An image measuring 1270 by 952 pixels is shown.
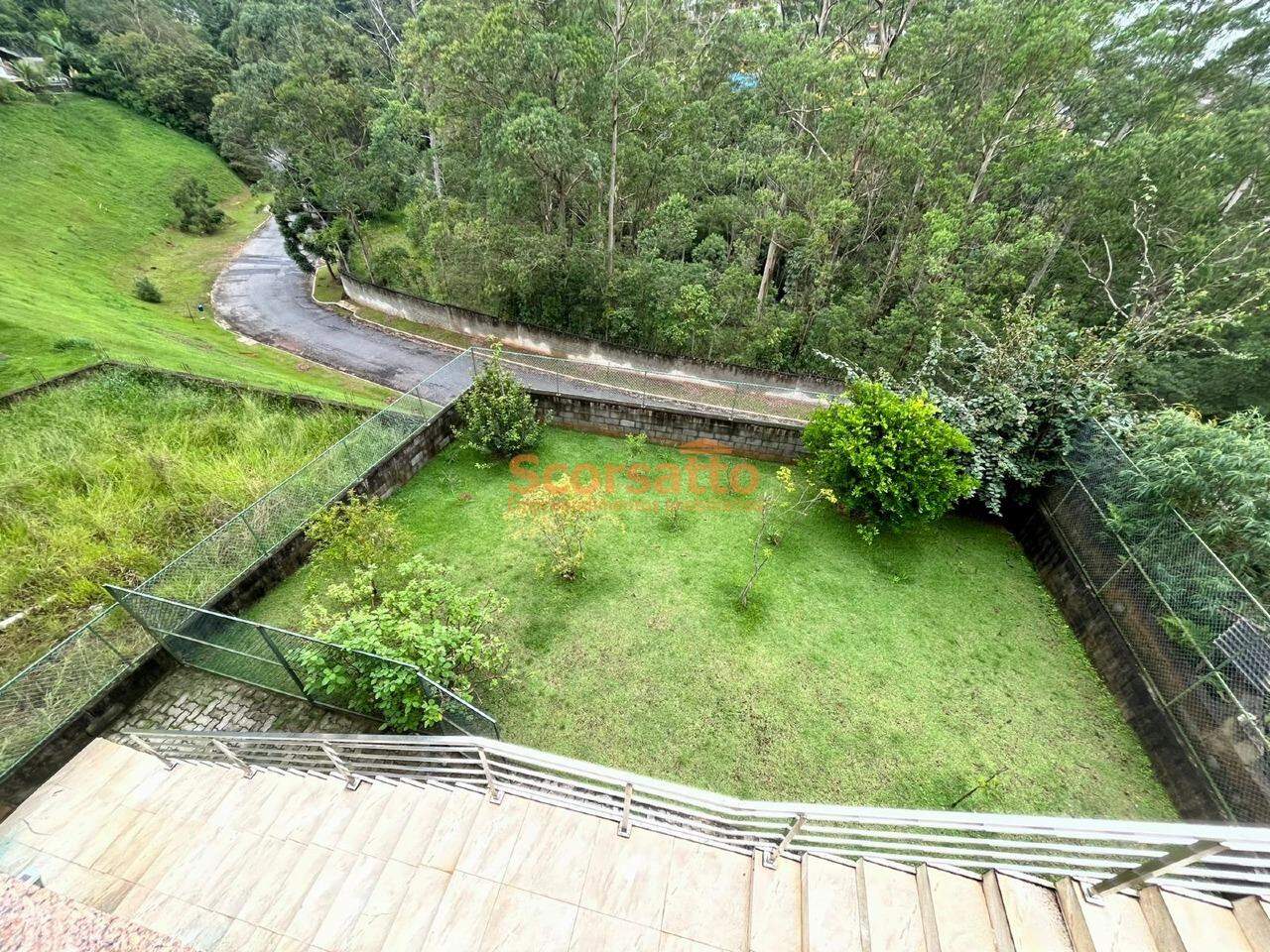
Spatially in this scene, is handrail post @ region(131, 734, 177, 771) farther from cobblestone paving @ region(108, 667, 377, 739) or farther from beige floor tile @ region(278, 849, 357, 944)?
beige floor tile @ region(278, 849, 357, 944)

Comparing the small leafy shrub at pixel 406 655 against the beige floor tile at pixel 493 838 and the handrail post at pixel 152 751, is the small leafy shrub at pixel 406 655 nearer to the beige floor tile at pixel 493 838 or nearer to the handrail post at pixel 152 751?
the handrail post at pixel 152 751

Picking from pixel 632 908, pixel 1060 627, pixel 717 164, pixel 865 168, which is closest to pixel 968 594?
pixel 1060 627

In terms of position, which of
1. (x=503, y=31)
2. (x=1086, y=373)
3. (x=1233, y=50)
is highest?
(x=1233, y=50)

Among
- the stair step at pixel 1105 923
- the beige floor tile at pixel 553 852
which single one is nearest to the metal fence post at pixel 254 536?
the beige floor tile at pixel 553 852

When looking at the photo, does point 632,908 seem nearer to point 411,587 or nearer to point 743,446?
point 411,587

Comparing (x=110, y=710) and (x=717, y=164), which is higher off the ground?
(x=717, y=164)
